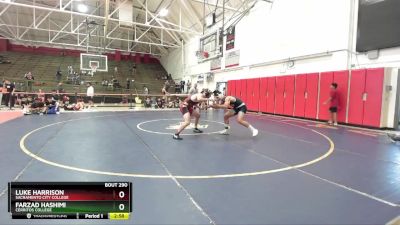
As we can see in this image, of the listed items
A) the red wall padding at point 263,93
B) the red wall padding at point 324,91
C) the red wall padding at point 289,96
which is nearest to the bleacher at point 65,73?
the red wall padding at point 263,93

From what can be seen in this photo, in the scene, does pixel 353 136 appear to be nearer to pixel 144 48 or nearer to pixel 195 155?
pixel 195 155

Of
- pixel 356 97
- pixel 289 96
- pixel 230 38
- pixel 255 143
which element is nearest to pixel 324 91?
pixel 356 97

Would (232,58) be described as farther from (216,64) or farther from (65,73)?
(65,73)

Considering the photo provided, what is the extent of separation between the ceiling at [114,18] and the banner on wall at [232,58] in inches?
112

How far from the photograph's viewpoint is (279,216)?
9.30 feet

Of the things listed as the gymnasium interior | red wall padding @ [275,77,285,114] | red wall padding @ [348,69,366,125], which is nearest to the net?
the gymnasium interior

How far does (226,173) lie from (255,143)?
9.28ft

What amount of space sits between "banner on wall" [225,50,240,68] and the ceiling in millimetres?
2837

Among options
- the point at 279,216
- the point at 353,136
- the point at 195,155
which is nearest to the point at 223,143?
the point at 195,155

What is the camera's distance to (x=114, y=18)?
24453 millimetres

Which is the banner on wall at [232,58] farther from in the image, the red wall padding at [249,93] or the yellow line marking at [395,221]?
the yellow line marking at [395,221]

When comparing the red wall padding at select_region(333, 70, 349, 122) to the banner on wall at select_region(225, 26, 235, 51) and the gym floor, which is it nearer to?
the gym floor

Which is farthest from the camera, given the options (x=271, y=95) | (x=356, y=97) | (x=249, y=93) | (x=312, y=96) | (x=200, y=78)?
(x=200, y=78)
